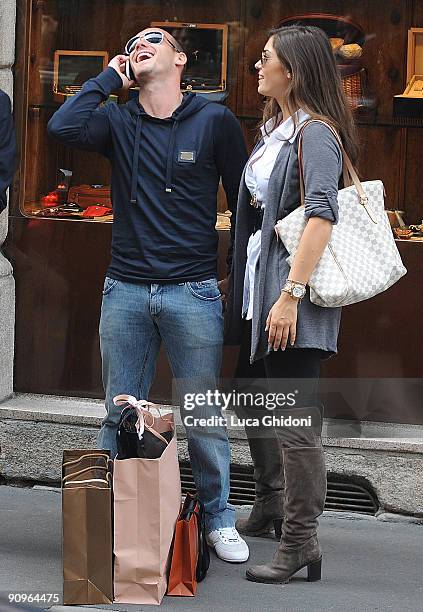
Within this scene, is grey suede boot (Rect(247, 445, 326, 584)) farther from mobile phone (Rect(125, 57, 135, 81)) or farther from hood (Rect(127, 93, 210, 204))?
mobile phone (Rect(125, 57, 135, 81))

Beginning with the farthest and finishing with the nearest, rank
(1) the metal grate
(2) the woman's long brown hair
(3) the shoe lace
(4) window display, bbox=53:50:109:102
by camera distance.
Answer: (4) window display, bbox=53:50:109:102 → (1) the metal grate → (3) the shoe lace → (2) the woman's long brown hair

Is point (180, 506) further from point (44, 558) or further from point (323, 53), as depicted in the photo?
point (323, 53)

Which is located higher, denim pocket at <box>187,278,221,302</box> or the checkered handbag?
the checkered handbag

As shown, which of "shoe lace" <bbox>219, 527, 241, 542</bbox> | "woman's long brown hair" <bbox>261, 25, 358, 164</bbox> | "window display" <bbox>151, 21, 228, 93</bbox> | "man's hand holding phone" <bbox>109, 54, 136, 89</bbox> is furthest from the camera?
"window display" <bbox>151, 21, 228, 93</bbox>

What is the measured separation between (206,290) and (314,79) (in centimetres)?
89

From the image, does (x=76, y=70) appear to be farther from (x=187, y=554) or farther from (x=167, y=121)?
(x=187, y=554)

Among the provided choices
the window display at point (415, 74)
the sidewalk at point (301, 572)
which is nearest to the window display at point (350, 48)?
the window display at point (415, 74)

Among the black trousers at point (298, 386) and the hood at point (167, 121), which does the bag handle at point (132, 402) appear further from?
the hood at point (167, 121)

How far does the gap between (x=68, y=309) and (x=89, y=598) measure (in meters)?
2.12

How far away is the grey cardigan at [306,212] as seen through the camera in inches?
151

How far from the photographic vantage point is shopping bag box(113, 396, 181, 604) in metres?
3.88

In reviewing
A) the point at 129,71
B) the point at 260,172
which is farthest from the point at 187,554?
the point at 129,71

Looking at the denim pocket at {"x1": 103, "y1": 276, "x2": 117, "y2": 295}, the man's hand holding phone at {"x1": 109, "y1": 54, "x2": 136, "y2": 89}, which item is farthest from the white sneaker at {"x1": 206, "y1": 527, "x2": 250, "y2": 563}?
the man's hand holding phone at {"x1": 109, "y1": 54, "x2": 136, "y2": 89}

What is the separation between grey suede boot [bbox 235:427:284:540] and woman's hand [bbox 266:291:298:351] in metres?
0.72
